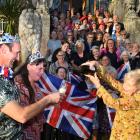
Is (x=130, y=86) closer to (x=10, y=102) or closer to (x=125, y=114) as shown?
(x=125, y=114)

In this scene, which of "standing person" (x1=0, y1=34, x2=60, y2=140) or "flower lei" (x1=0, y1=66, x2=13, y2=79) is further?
"flower lei" (x1=0, y1=66, x2=13, y2=79)

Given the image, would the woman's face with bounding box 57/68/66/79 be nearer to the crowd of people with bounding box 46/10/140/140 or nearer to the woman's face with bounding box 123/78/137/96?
the crowd of people with bounding box 46/10/140/140

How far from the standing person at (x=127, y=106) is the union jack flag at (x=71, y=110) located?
1.48 metres

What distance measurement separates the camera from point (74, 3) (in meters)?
21.8

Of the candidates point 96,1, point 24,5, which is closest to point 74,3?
point 96,1

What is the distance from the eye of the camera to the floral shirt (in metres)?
3.54

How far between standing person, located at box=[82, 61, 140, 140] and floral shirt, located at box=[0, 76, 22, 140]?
6.39 ft

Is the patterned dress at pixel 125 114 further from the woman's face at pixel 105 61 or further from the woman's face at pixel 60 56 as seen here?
the woman's face at pixel 105 61

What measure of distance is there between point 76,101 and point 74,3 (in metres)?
14.7

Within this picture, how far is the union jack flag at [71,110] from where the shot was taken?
23.8ft

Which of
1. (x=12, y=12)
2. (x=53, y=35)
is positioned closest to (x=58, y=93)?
(x=53, y=35)

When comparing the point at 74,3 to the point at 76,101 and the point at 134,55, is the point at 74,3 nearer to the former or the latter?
the point at 134,55

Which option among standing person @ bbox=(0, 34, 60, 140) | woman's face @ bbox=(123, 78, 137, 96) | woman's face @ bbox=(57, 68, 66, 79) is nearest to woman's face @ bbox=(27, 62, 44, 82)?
woman's face @ bbox=(123, 78, 137, 96)

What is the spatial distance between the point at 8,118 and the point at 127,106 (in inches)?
86.4
